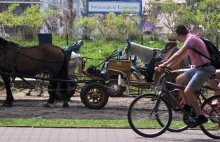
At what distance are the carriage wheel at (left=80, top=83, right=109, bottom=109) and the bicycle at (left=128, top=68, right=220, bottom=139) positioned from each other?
4632 millimetres

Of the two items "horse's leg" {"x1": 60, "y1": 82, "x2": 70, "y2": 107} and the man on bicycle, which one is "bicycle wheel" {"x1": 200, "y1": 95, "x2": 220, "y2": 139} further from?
"horse's leg" {"x1": 60, "y1": 82, "x2": 70, "y2": 107}

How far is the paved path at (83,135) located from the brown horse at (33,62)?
14.9ft

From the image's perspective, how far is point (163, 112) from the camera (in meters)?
10.0

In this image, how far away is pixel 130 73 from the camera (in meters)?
16.5

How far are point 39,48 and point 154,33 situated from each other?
13529mm

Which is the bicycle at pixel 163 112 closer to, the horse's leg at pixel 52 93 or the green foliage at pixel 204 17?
the horse's leg at pixel 52 93

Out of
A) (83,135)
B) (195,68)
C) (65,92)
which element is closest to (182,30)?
(195,68)

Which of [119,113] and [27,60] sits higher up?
[27,60]

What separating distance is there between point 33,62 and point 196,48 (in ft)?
21.8

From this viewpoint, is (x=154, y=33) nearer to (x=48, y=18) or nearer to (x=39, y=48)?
(x=48, y=18)

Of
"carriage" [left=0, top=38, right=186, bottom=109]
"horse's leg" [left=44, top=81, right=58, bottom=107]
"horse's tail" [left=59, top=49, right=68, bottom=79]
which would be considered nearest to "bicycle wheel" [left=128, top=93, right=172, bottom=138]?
"carriage" [left=0, top=38, right=186, bottom=109]

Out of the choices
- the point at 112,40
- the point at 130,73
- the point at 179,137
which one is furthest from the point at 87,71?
the point at 112,40

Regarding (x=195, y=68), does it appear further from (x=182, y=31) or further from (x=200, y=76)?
(x=182, y=31)

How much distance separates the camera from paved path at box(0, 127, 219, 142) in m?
9.70
